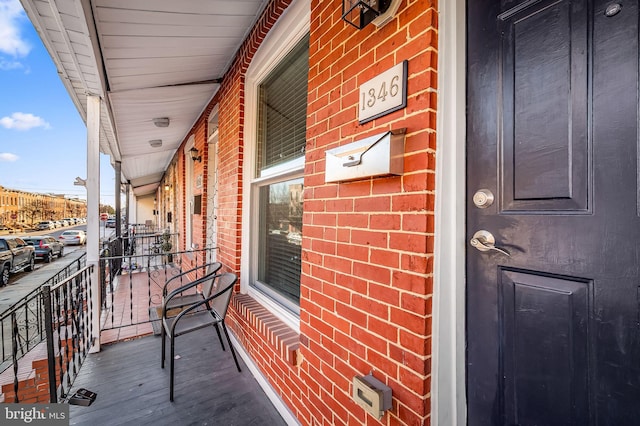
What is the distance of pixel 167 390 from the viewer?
213 cm

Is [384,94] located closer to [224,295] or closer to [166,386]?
[224,295]

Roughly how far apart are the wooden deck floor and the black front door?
1631 mm

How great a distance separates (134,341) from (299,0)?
3.64 meters

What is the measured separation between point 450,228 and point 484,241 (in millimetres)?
122

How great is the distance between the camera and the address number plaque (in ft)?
3.61

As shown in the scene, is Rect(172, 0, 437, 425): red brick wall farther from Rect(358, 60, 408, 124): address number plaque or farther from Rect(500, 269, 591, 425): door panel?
Rect(500, 269, 591, 425): door panel

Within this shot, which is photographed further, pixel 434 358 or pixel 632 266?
pixel 434 358

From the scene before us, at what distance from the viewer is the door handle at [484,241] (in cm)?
97

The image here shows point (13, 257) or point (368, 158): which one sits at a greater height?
point (368, 158)

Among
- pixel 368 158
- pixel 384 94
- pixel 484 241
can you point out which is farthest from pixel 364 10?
pixel 484 241

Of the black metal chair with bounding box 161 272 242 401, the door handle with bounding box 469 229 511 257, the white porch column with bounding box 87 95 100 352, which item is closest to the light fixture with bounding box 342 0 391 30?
the door handle with bounding box 469 229 511 257

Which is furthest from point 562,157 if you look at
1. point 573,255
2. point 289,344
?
point 289,344

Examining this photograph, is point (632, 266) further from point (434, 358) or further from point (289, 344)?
point (289, 344)

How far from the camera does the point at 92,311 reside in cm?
277
